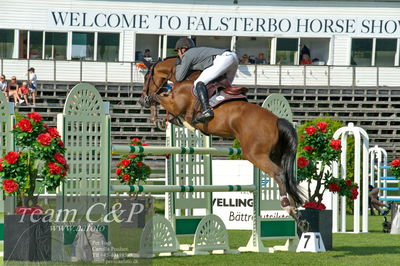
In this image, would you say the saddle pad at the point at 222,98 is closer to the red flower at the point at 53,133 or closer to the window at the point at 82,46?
the red flower at the point at 53,133

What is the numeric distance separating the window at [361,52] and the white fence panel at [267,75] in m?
2.75

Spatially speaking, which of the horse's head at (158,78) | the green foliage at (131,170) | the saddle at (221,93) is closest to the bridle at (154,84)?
the horse's head at (158,78)

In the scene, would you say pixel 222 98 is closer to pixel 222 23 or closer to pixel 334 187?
pixel 334 187

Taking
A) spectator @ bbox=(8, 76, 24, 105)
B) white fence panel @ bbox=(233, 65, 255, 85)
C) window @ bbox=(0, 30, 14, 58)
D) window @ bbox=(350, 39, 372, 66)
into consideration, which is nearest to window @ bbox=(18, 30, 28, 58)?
window @ bbox=(0, 30, 14, 58)

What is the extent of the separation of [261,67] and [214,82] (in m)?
19.3

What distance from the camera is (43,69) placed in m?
28.1

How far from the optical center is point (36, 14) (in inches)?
1123

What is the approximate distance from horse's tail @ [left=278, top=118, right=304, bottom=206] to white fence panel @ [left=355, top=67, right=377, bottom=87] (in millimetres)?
20622

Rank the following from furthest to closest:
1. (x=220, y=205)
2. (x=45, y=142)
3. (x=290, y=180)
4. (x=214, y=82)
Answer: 1. (x=220, y=205)
2. (x=214, y=82)
3. (x=290, y=180)
4. (x=45, y=142)

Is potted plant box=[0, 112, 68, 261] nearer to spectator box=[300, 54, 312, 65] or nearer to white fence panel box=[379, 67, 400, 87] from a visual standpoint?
spectator box=[300, 54, 312, 65]

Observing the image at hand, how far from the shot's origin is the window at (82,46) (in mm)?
28572

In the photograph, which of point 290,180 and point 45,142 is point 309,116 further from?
point 45,142

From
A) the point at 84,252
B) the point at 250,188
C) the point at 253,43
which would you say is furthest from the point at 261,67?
the point at 84,252

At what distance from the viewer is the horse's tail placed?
9242 mm
